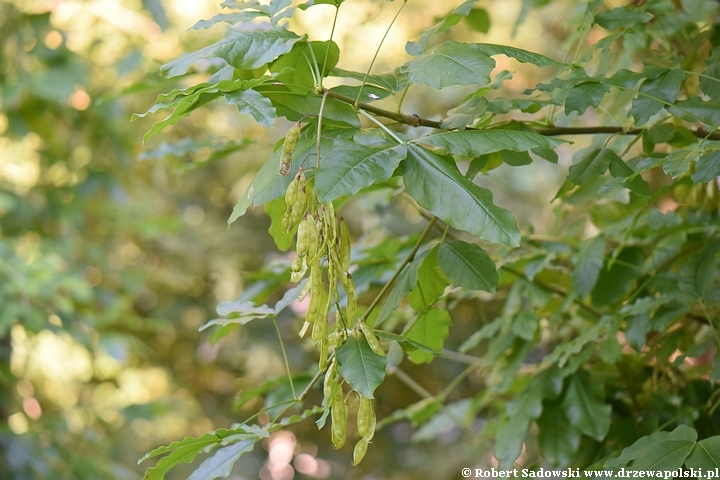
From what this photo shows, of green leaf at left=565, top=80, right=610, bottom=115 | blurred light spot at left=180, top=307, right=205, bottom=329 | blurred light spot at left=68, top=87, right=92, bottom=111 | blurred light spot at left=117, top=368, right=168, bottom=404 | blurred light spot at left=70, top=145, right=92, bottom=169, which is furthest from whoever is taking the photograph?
blurred light spot at left=180, top=307, right=205, bottom=329

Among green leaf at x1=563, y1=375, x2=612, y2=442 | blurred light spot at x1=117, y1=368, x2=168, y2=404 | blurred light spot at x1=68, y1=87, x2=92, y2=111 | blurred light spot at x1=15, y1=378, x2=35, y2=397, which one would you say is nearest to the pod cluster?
green leaf at x1=563, y1=375, x2=612, y2=442

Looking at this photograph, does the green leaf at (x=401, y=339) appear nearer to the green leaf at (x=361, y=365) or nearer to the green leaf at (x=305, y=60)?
the green leaf at (x=361, y=365)

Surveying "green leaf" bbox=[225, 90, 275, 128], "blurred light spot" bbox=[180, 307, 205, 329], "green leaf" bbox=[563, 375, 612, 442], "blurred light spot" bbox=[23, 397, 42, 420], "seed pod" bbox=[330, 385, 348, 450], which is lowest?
"blurred light spot" bbox=[180, 307, 205, 329]

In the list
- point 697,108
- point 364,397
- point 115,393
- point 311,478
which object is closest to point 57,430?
point 115,393

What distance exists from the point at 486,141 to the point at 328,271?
14 cm

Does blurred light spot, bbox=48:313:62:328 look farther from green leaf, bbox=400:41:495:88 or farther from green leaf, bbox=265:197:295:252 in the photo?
green leaf, bbox=400:41:495:88

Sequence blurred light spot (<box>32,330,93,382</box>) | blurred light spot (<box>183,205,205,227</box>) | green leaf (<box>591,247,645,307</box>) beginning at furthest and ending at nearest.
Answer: blurred light spot (<box>183,205,205,227</box>), blurred light spot (<box>32,330,93,382</box>), green leaf (<box>591,247,645,307</box>)

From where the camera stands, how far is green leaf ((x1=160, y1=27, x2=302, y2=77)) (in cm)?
46

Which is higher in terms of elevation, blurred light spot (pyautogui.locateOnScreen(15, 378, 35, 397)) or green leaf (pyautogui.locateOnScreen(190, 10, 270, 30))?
green leaf (pyautogui.locateOnScreen(190, 10, 270, 30))

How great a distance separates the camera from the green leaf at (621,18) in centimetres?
64

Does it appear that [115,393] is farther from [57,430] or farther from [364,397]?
[364,397]

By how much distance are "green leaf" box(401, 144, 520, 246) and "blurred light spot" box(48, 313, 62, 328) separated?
1433mm

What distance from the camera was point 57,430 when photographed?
1704mm

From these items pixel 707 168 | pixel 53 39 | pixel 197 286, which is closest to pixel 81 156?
pixel 53 39
